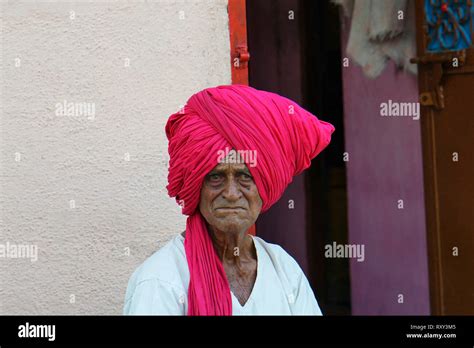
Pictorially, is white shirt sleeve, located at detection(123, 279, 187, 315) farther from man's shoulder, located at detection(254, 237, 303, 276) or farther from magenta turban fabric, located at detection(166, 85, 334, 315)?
man's shoulder, located at detection(254, 237, 303, 276)

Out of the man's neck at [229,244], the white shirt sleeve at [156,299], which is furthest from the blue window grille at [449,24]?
the white shirt sleeve at [156,299]

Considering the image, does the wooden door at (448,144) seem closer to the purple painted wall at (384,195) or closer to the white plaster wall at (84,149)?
the purple painted wall at (384,195)

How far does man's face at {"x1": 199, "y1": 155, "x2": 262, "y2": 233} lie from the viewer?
2.15 metres

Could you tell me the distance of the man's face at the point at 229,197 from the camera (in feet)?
7.07

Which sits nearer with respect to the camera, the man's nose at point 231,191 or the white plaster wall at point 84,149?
the man's nose at point 231,191

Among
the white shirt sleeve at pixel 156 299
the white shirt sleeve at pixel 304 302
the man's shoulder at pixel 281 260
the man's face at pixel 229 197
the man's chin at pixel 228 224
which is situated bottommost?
the white shirt sleeve at pixel 304 302

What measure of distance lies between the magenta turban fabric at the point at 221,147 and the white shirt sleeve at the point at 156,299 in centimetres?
4

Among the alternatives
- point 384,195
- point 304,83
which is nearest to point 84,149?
point 384,195

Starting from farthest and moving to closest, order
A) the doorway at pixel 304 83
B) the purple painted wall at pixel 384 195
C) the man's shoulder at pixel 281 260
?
the doorway at pixel 304 83 → the purple painted wall at pixel 384 195 → the man's shoulder at pixel 281 260

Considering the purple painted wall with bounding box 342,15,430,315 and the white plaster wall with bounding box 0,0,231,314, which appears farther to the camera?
the purple painted wall with bounding box 342,15,430,315

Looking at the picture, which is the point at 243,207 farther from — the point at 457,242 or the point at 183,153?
the point at 457,242

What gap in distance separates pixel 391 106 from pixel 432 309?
1.29m

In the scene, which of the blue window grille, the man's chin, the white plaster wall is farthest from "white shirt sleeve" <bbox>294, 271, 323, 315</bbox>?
the blue window grille

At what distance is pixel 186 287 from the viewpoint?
208cm
